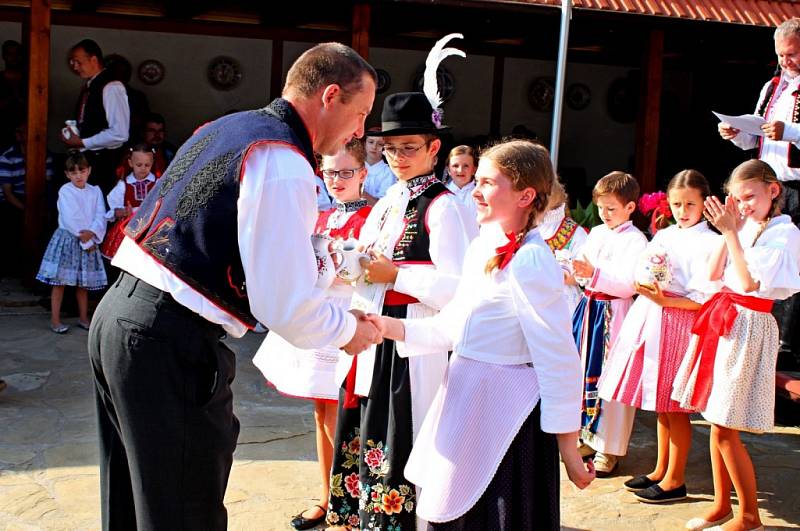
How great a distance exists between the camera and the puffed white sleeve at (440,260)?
11.1ft

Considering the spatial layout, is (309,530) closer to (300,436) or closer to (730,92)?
(300,436)

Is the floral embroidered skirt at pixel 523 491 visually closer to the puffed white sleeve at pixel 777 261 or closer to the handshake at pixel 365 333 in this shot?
the handshake at pixel 365 333

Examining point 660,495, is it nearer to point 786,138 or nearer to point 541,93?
point 786,138

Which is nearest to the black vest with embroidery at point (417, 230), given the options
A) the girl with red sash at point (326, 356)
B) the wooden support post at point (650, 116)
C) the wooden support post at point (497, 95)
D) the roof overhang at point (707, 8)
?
the girl with red sash at point (326, 356)

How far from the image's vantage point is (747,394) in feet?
12.8

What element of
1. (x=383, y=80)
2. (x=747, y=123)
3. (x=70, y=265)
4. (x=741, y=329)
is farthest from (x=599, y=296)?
(x=383, y=80)

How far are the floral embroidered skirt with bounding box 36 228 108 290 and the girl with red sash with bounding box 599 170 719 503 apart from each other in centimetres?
454

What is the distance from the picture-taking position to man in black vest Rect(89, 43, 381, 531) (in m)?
2.36

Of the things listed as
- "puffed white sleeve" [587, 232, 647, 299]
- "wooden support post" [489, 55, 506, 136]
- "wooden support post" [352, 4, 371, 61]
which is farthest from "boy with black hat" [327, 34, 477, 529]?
"wooden support post" [489, 55, 506, 136]

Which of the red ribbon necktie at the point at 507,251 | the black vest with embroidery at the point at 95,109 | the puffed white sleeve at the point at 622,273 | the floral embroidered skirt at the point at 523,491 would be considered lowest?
the floral embroidered skirt at the point at 523,491

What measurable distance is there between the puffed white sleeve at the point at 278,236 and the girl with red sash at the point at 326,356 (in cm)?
126

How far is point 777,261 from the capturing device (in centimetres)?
379

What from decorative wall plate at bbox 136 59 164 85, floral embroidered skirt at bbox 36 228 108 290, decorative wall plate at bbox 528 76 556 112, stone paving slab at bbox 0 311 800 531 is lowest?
stone paving slab at bbox 0 311 800 531

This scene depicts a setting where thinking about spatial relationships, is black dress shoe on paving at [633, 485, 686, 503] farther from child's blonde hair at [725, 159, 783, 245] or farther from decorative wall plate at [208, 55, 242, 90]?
decorative wall plate at [208, 55, 242, 90]
